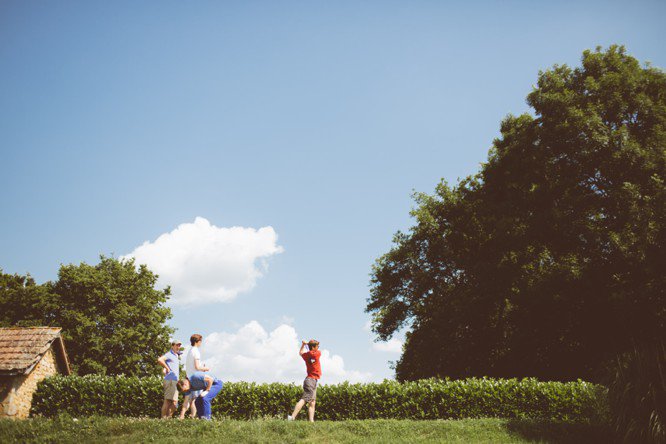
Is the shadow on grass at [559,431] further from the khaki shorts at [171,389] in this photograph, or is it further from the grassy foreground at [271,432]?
the khaki shorts at [171,389]

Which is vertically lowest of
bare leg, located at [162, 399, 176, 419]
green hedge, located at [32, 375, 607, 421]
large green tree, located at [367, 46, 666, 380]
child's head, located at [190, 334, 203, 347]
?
green hedge, located at [32, 375, 607, 421]

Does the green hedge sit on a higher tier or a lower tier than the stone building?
lower

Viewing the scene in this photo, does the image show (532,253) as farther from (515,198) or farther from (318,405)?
(318,405)

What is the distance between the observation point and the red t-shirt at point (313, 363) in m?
9.88

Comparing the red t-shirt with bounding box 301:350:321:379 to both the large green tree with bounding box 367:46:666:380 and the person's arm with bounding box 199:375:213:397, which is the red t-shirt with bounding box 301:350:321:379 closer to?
the person's arm with bounding box 199:375:213:397

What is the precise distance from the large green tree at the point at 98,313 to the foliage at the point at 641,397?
3691cm

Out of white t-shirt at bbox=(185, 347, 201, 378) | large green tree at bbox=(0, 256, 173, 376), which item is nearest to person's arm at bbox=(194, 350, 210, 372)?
white t-shirt at bbox=(185, 347, 201, 378)

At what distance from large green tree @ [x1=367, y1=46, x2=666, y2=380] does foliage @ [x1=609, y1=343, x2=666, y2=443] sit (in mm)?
7236

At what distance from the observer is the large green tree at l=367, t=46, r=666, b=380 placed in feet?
52.3

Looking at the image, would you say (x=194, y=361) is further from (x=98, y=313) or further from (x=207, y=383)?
(x=98, y=313)

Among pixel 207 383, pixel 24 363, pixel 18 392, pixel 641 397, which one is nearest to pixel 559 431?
pixel 641 397

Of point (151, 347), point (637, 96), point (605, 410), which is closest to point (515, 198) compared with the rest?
point (637, 96)

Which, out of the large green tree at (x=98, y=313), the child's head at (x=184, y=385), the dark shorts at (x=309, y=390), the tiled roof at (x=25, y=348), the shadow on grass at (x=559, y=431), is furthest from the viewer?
→ the large green tree at (x=98, y=313)

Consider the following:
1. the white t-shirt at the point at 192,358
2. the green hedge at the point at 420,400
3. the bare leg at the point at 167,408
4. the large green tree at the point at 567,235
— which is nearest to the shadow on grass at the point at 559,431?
the green hedge at the point at 420,400
